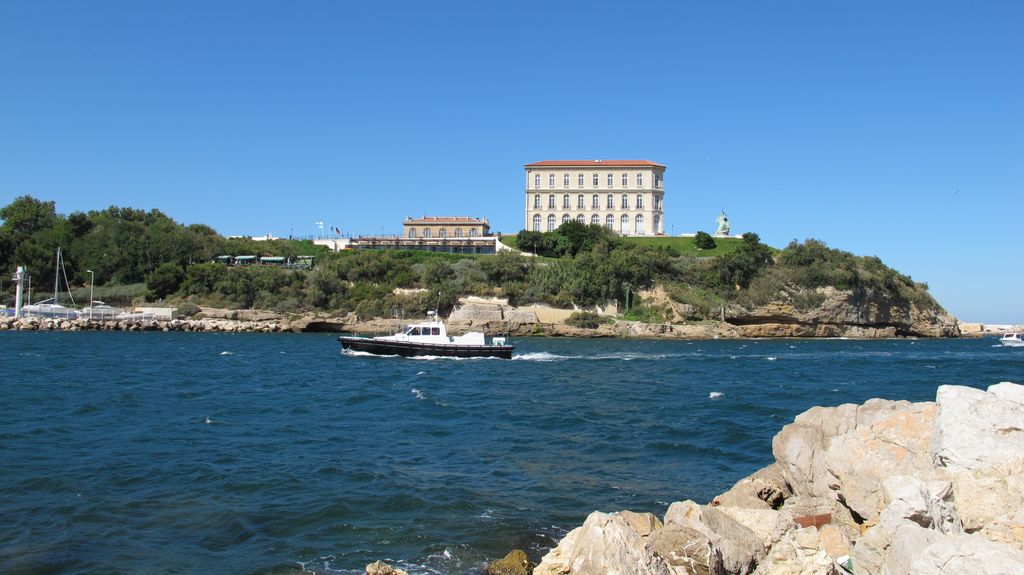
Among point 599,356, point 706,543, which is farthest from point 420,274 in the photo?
point 706,543

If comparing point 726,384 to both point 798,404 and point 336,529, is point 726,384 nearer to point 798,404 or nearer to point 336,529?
point 798,404

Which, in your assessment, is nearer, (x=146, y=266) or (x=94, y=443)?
(x=94, y=443)

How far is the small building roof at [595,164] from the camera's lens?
10350 centimetres

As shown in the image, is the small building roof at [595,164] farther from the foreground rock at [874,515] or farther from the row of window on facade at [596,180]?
the foreground rock at [874,515]

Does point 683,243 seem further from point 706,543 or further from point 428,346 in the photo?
point 706,543

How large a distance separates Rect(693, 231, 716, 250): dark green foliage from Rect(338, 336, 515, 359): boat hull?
5730 centimetres

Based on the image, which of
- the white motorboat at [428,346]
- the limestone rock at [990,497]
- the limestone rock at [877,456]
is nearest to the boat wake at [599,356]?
the white motorboat at [428,346]

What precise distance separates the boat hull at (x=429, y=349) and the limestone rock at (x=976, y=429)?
114 feet

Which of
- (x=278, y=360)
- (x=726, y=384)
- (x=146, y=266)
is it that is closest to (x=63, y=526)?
(x=726, y=384)

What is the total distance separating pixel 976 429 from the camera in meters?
7.00

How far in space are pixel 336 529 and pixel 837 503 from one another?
22.8 ft

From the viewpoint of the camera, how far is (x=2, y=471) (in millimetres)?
13430

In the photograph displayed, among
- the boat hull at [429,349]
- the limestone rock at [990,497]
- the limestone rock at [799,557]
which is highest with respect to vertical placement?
the limestone rock at [990,497]

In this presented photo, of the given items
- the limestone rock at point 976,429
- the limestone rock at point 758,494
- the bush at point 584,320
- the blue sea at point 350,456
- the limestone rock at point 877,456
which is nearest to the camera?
the limestone rock at point 976,429
